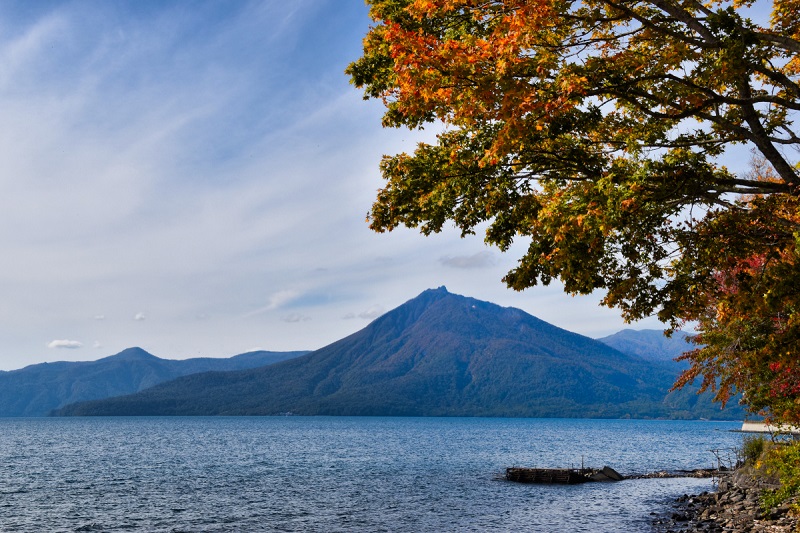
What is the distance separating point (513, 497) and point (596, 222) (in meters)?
44.6

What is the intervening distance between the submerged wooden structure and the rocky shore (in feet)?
47.9

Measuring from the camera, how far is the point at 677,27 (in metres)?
12.4

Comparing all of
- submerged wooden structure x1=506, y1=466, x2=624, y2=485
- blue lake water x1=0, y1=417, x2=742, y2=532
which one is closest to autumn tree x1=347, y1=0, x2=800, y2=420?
blue lake water x1=0, y1=417, x2=742, y2=532

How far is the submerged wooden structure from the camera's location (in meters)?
61.6

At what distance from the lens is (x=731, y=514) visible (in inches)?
1368

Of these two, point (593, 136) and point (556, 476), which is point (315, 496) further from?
point (593, 136)

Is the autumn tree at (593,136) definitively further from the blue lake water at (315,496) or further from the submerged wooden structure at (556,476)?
the submerged wooden structure at (556,476)

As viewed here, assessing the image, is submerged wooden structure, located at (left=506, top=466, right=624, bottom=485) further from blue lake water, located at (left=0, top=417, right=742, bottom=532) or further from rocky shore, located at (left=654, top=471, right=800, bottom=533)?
rocky shore, located at (left=654, top=471, right=800, bottom=533)

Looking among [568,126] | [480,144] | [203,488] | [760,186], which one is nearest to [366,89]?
[480,144]

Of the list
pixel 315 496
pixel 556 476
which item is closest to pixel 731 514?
pixel 556 476

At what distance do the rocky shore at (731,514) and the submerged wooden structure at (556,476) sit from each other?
47.9 ft

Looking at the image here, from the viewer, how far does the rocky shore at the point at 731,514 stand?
28766 mm

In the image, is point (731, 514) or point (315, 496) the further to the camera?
point (315, 496)

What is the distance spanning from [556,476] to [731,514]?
93.0 ft
